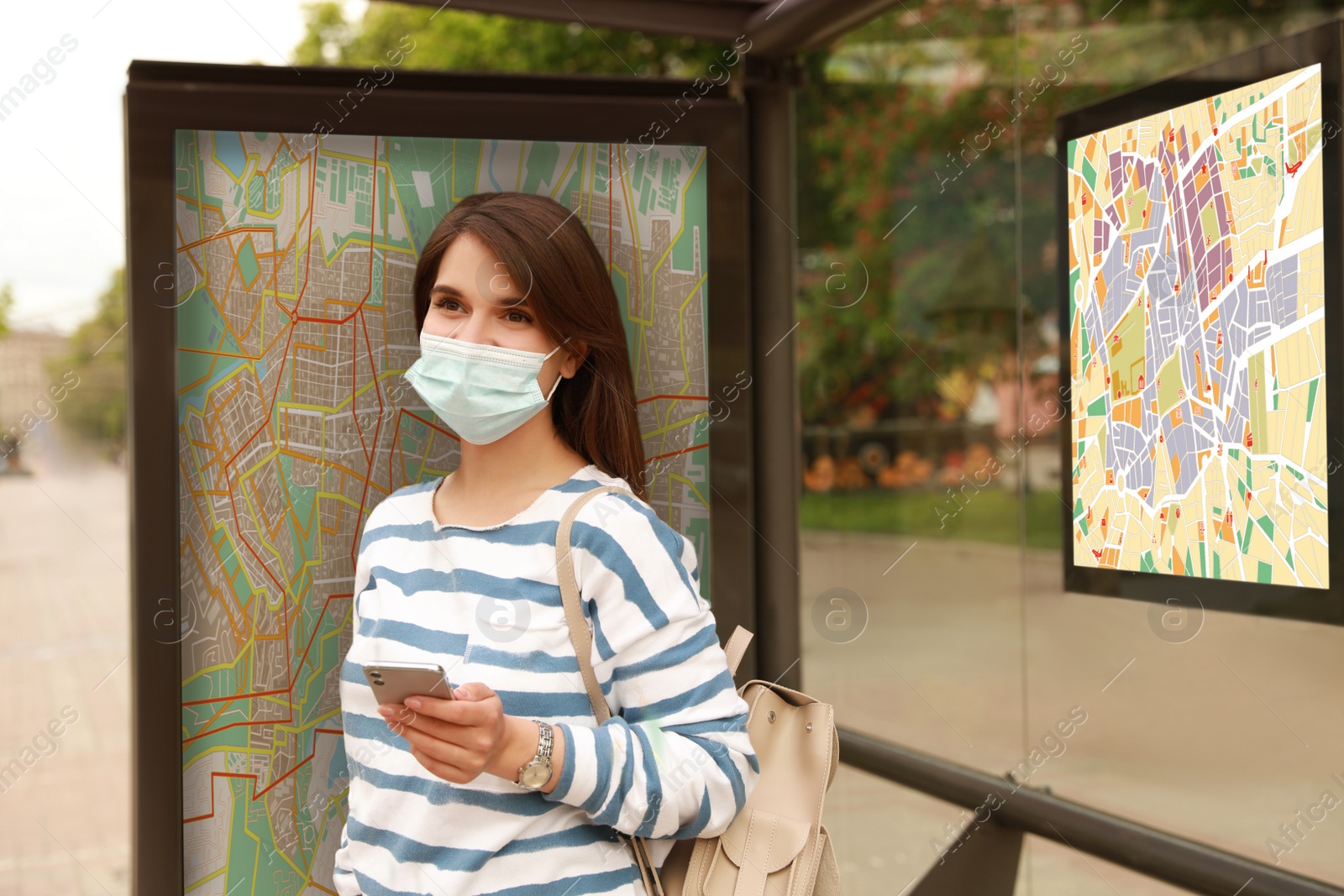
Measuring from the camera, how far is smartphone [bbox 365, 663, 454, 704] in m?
1.56

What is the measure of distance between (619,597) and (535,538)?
0.19m

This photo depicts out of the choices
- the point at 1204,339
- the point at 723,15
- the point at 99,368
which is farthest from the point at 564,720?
the point at 99,368

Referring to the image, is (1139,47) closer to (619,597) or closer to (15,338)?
(619,597)

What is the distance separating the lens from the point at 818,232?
13.0 metres

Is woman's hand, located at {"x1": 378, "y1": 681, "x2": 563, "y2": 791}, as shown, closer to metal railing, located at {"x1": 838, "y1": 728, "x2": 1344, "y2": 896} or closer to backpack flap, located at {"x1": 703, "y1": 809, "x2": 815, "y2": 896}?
backpack flap, located at {"x1": 703, "y1": 809, "x2": 815, "y2": 896}

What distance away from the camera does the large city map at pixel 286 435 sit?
229cm

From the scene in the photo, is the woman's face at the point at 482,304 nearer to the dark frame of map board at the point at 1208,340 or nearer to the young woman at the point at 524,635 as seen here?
the young woman at the point at 524,635

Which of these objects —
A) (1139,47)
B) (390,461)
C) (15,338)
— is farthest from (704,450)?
(15,338)

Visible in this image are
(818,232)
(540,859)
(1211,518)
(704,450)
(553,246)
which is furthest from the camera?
(818,232)

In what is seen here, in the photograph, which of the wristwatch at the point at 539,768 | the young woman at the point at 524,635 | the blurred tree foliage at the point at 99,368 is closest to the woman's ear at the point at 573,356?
the young woman at the point at 524,635

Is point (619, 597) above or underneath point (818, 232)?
underneath

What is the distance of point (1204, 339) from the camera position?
2.32 m

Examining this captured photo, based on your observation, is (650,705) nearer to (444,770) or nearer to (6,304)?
(444,770)

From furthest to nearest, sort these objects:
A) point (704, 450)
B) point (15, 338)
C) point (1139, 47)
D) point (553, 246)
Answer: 1. point (15, 338)
2. point (1139, 47)
3. point (704, 450)
4. point (553, 246)
